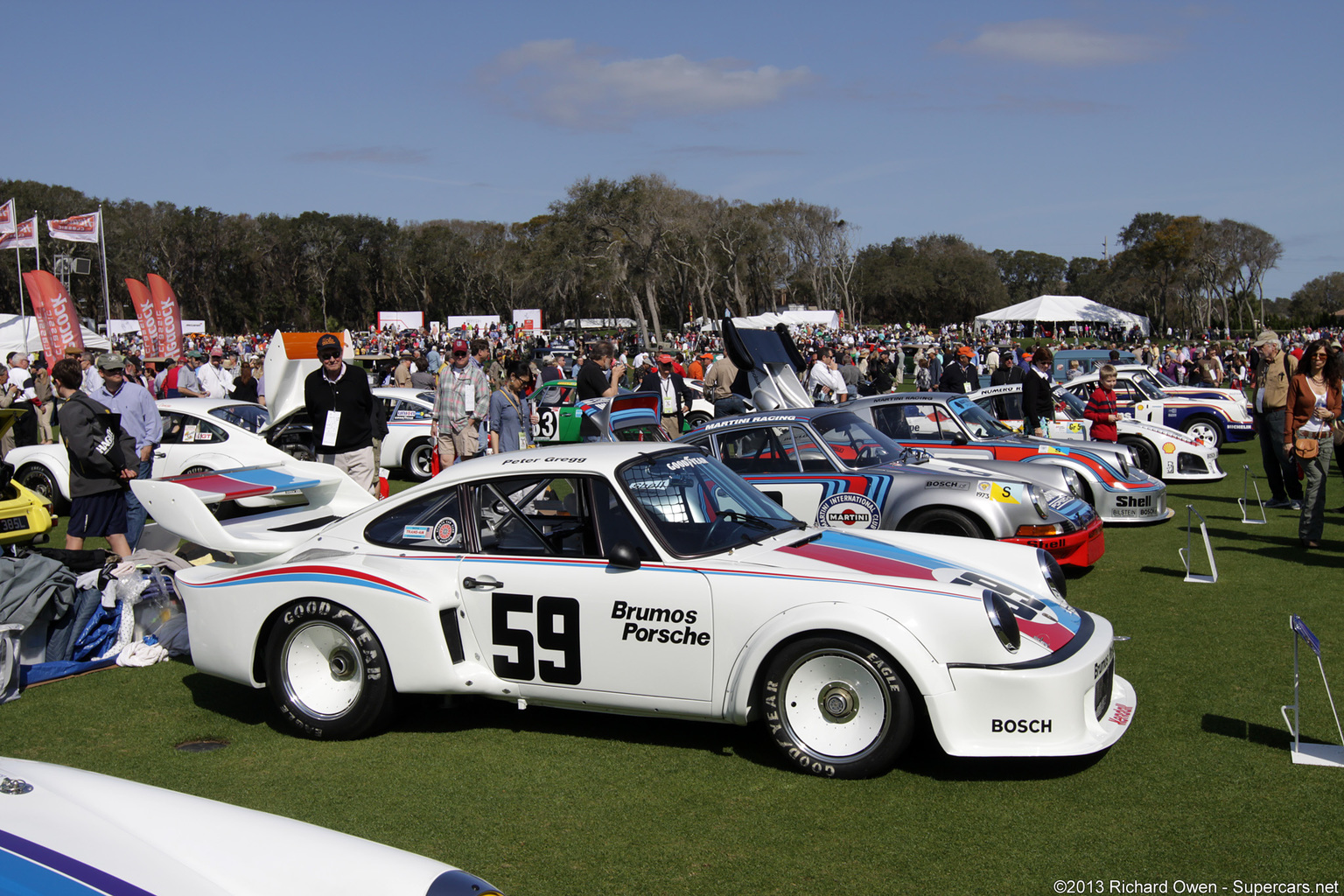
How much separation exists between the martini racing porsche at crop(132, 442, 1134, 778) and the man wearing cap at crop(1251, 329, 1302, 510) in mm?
7171

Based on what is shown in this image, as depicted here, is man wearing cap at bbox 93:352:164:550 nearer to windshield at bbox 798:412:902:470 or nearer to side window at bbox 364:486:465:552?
side window at bbox 364:486:465:552

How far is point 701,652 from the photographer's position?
4332 millimetres

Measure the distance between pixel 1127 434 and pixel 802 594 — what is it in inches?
435

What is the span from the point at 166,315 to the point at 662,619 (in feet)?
89.8

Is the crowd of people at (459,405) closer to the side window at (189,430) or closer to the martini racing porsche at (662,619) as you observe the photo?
the side window at (189,430)

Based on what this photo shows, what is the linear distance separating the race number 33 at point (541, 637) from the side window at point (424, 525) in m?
0.47

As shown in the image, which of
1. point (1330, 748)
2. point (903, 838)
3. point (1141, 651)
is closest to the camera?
point (903, 838)

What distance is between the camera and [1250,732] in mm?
4648

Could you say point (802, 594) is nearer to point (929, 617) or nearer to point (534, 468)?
point (929, 617)

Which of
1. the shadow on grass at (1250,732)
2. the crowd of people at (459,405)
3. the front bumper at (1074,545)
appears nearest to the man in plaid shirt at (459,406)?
the crowd of people at (459,405)

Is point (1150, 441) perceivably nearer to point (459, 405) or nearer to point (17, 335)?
point (459, 405)

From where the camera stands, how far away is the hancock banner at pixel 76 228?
109ft

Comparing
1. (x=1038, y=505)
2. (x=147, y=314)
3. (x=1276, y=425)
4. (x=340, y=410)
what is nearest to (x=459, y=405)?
(x=340, y=410)

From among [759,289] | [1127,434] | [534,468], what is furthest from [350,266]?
[534,468]
